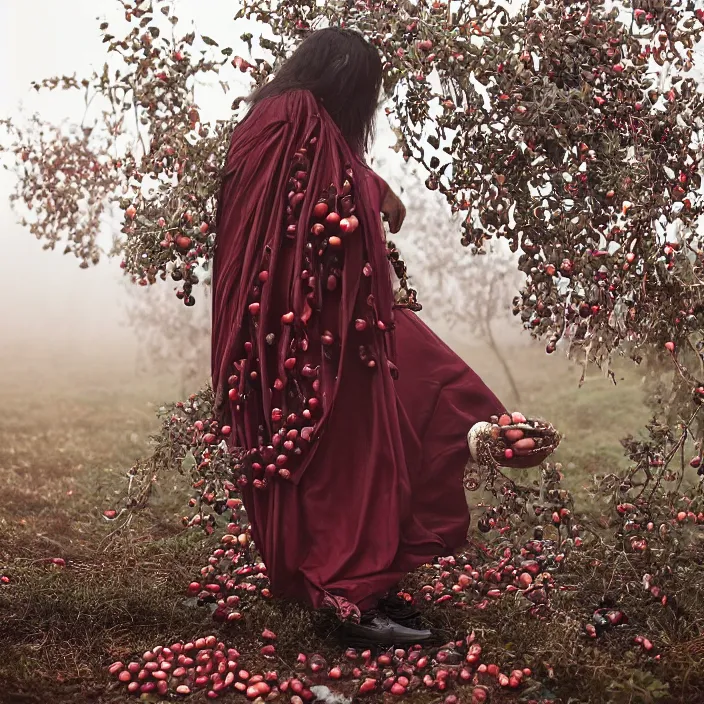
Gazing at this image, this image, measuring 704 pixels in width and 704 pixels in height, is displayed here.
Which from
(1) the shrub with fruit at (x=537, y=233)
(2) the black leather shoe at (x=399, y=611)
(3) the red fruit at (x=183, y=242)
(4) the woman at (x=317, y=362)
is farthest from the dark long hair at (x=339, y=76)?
(2) the black leather shoe at (x=399, y=611)


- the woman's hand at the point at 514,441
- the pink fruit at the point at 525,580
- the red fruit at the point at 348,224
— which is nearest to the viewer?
the red fruit at the point at 348,224

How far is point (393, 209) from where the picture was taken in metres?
2.61

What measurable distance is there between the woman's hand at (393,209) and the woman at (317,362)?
2.5 inches

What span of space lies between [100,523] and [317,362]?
4.38 feet

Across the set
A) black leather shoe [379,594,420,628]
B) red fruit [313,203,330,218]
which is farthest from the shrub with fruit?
red fruit [313,203,330,218]

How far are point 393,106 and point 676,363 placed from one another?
3.92ft

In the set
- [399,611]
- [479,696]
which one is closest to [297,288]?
[399,611]

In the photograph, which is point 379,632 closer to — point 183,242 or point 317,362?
point 317,362

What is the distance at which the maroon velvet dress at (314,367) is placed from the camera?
2.41 m

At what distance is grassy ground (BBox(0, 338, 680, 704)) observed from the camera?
2.47 meters

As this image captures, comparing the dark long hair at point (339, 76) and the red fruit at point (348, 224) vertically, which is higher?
the dark long hair at point (339, 76)

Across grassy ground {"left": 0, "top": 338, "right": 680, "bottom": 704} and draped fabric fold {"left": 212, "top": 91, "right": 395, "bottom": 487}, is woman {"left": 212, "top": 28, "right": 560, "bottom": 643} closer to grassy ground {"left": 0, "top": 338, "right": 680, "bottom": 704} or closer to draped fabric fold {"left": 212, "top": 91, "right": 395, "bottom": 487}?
draped fabric fold {"left": 212, "top": 91, "right": 395, "bottom": 487}

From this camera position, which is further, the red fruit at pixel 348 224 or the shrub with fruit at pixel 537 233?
the shrub with fruit at pixel 537 233

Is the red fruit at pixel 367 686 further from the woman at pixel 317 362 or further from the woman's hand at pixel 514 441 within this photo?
the woman's hand at pixel 514 441
